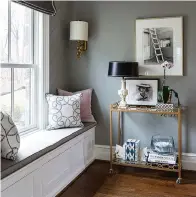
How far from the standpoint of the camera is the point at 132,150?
344cm

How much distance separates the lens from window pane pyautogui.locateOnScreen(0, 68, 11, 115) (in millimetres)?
2754

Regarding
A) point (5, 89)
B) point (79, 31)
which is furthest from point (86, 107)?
point (5, 89)

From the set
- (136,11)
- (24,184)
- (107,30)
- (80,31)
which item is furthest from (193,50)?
(24,184)

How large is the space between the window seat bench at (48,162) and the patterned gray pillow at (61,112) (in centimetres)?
8

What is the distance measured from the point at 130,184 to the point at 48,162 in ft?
3.31

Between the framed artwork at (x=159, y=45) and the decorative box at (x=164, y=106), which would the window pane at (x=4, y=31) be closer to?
the framed artwork at (x=159, y=45)

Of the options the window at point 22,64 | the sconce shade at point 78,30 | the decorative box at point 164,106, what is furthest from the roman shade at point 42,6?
the decorative box at point 164,106

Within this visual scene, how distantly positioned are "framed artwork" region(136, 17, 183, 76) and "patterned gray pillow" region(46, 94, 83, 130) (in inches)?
40.0

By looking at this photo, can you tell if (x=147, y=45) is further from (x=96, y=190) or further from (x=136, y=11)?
(x=96, y=190)

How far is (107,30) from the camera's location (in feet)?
12.3

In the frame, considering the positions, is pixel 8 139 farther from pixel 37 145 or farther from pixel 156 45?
pixel 156 45

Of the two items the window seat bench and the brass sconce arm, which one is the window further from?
the brass sconce arm

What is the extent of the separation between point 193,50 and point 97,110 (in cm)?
145

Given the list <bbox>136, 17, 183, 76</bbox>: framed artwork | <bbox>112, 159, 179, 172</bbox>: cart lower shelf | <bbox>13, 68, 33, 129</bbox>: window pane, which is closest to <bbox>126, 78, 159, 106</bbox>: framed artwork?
<bbox>136, 17, 183, 76</bbox>: framed artwork
